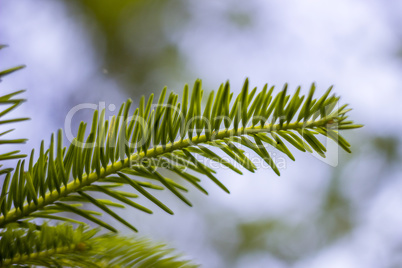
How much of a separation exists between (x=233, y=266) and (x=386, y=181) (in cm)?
70

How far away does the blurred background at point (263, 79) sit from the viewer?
147 cm

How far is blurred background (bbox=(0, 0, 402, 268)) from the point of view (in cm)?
147

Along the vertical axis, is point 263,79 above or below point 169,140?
above

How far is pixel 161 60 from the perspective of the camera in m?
1.62

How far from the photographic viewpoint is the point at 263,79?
151cm

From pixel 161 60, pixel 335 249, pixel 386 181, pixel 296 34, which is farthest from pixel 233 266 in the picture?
pixel 296 34

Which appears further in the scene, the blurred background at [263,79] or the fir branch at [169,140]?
the blurred background at [263,79]

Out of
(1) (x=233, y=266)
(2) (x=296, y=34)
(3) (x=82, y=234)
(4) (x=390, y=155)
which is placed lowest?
(1) (x=233, y=266)

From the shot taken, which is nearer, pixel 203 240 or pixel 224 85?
pixel 224 85

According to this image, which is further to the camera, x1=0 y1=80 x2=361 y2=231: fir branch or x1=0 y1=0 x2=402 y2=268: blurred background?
x1=0 y1=0 x2=402 y2=268: blurred background

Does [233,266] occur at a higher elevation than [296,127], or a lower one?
lower

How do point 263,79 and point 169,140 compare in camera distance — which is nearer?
point 169,140

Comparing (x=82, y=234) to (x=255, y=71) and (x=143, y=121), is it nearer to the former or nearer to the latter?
(x=143, y=121)

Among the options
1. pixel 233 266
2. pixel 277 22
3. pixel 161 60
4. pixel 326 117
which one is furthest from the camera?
pixel 277 22
